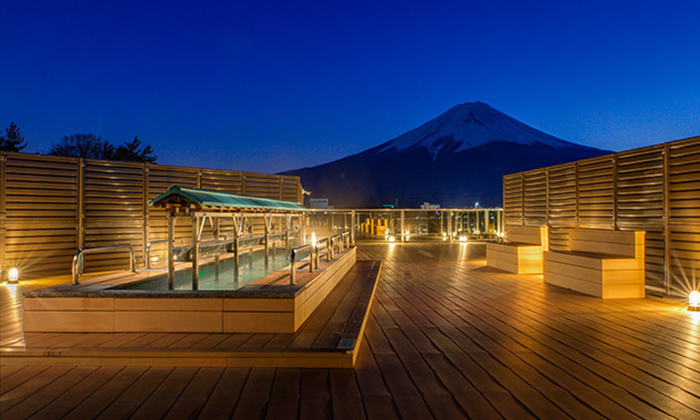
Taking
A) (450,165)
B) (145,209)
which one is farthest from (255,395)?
(450,165)

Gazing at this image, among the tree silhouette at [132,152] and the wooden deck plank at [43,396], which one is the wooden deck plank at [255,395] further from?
the tree silhouette at [132,152]

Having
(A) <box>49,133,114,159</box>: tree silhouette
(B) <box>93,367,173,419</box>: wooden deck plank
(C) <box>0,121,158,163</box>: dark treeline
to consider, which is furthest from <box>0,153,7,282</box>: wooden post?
(A) <box>49,133,114,159</box>: tree silhouette

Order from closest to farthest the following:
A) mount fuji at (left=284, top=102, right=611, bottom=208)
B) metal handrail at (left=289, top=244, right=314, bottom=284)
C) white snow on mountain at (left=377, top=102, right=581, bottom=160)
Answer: metal handrail at (left=289, top=244, right=314, bottom=284)
mount fuji at (left=284, top=102, right=611, bottom=208)
white snow on mountain at (left=377, top=102, right=581, bottom=160)

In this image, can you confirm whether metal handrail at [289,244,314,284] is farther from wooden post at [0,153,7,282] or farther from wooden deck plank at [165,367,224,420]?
wooden post at [0,153,7,282]

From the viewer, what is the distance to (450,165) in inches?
4707

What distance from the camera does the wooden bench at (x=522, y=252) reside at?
7426 millimetres

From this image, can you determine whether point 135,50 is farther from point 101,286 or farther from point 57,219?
point 101,286

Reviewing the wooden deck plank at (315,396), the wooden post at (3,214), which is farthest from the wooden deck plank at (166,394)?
the wooden post at (3,214)

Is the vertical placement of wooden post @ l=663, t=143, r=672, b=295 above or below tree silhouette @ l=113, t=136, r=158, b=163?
below

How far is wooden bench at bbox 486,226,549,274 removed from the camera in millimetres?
7426

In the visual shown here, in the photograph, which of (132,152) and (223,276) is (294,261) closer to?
(223,276)

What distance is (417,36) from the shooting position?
257 ft

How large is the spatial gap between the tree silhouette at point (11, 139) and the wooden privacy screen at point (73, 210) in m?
22.7

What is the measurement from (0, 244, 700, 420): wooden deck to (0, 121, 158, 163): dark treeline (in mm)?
21479
